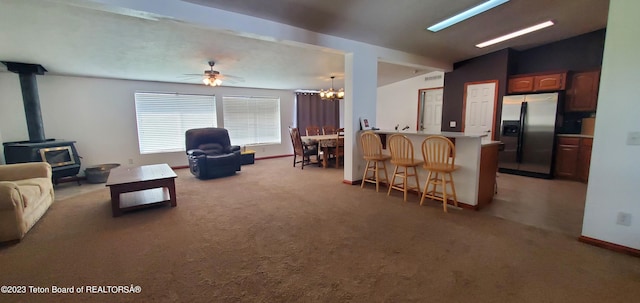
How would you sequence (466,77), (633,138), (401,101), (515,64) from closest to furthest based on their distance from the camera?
(633,138)
(515,64)
(466,77)
(401,101)

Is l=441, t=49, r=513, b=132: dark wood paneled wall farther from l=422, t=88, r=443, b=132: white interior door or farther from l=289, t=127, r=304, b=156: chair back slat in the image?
l=289, t=127, r=304, b=156: chair back slat

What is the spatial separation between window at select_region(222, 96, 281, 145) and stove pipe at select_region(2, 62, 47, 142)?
341cm

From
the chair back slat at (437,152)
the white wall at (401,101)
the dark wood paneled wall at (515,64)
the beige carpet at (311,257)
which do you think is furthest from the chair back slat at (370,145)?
the dark wood paneled wall at (515,64)

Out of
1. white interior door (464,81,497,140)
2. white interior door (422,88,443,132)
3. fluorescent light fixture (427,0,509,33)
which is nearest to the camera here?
fluorescent light fixture (427,0,509,33)

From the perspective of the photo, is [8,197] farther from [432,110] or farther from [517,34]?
[432,110]

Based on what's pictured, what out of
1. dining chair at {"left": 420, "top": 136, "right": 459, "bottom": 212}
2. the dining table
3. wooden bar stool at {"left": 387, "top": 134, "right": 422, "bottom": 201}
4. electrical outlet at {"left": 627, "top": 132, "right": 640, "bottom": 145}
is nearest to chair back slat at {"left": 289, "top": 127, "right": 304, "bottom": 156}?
the dining table

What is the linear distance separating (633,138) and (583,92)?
3.38m

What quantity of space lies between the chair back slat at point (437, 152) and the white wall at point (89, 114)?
575cm

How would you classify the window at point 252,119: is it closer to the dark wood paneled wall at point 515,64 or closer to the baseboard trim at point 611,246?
the dark wood paneled wall at point 515,64

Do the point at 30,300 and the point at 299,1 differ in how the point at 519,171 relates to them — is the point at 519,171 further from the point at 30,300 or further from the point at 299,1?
the point at 30,300

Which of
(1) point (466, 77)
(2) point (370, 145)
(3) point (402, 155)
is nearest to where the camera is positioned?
(3) point (402, 155)

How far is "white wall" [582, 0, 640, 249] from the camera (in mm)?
2111

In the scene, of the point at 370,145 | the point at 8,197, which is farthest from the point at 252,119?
the point at 8,197

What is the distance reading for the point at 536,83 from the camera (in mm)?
4926
